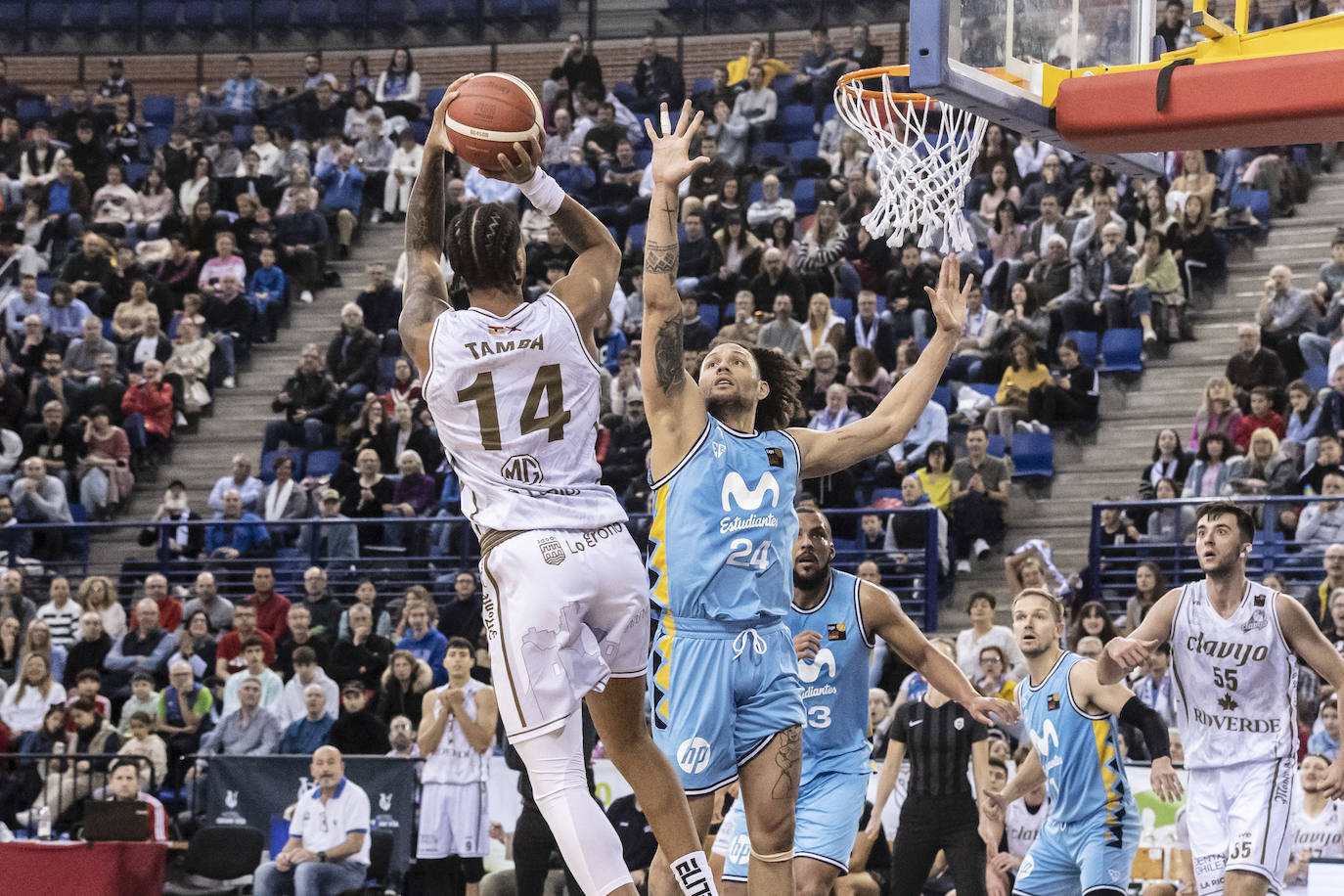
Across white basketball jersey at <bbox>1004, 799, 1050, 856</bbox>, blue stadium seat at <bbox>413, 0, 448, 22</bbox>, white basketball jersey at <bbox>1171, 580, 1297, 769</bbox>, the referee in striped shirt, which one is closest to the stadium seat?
blue stadium seat at <bbox>413, 0, 448, 22</bbox>

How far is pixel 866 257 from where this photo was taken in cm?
1853

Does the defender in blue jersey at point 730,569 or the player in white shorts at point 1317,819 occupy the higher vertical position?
the defender in blue jersey at point 730,569

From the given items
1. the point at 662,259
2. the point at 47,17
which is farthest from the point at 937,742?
the point at 47,17

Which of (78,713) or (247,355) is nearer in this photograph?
(78,713)

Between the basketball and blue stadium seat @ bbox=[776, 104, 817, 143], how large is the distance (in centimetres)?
1687

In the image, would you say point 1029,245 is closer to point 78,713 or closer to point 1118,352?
point 1118,352

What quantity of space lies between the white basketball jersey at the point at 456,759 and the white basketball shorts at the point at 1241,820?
600 centimetres

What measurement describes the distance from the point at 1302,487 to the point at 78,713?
35.0 feet

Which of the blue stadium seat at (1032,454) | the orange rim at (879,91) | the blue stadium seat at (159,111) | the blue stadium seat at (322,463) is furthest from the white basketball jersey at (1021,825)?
the blue stadium seat at (159,111)

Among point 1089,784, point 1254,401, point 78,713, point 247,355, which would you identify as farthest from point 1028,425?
point 247,355

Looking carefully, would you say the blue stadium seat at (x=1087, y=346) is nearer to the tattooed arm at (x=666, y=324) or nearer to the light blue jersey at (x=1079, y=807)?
A: the light blue jersey at (x=1079, y=807)

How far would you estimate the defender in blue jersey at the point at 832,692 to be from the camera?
7773 millimetres

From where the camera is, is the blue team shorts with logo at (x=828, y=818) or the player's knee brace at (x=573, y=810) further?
the blue team shorts with logo at (x=828, y=818)

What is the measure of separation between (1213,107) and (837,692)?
3.12m
